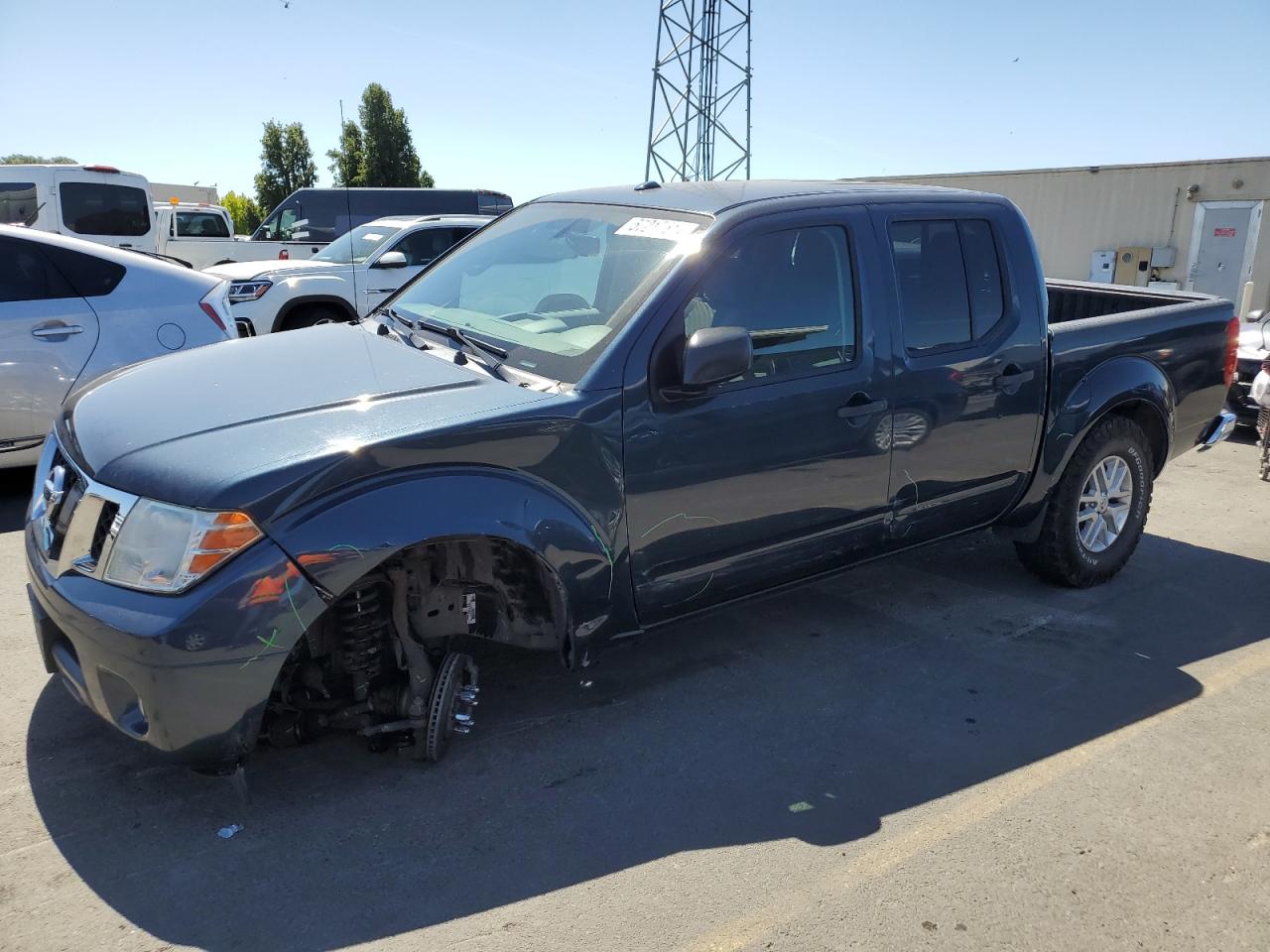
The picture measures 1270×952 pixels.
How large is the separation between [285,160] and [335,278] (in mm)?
35997

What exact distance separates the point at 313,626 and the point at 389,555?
1.32ft

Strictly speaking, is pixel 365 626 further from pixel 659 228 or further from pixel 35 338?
pixel 35 338

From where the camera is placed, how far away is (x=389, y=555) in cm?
277

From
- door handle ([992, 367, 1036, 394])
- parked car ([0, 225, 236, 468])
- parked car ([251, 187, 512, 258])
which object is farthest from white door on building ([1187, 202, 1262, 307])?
parked car ([0, 225, 236, 468])

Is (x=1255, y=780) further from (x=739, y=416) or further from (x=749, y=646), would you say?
(x=739, y=416)

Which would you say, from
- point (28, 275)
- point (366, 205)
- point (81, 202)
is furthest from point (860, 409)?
point (366, 205)

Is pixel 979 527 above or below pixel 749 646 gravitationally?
above

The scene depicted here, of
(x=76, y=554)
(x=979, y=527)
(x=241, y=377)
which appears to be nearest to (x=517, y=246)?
(x=241, y=377)

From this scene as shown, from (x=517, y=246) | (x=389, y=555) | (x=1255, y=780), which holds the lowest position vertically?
(x=1255, y=780)

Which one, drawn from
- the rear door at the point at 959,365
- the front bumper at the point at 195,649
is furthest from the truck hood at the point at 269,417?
the rear door at the point at 959,365

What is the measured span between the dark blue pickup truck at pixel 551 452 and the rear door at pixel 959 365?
0.01 metres

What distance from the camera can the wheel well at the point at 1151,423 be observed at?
191 inches

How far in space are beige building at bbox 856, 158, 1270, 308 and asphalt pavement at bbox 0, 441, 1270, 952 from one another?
1830cm

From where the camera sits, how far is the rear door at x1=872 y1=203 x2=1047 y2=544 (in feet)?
12.9
